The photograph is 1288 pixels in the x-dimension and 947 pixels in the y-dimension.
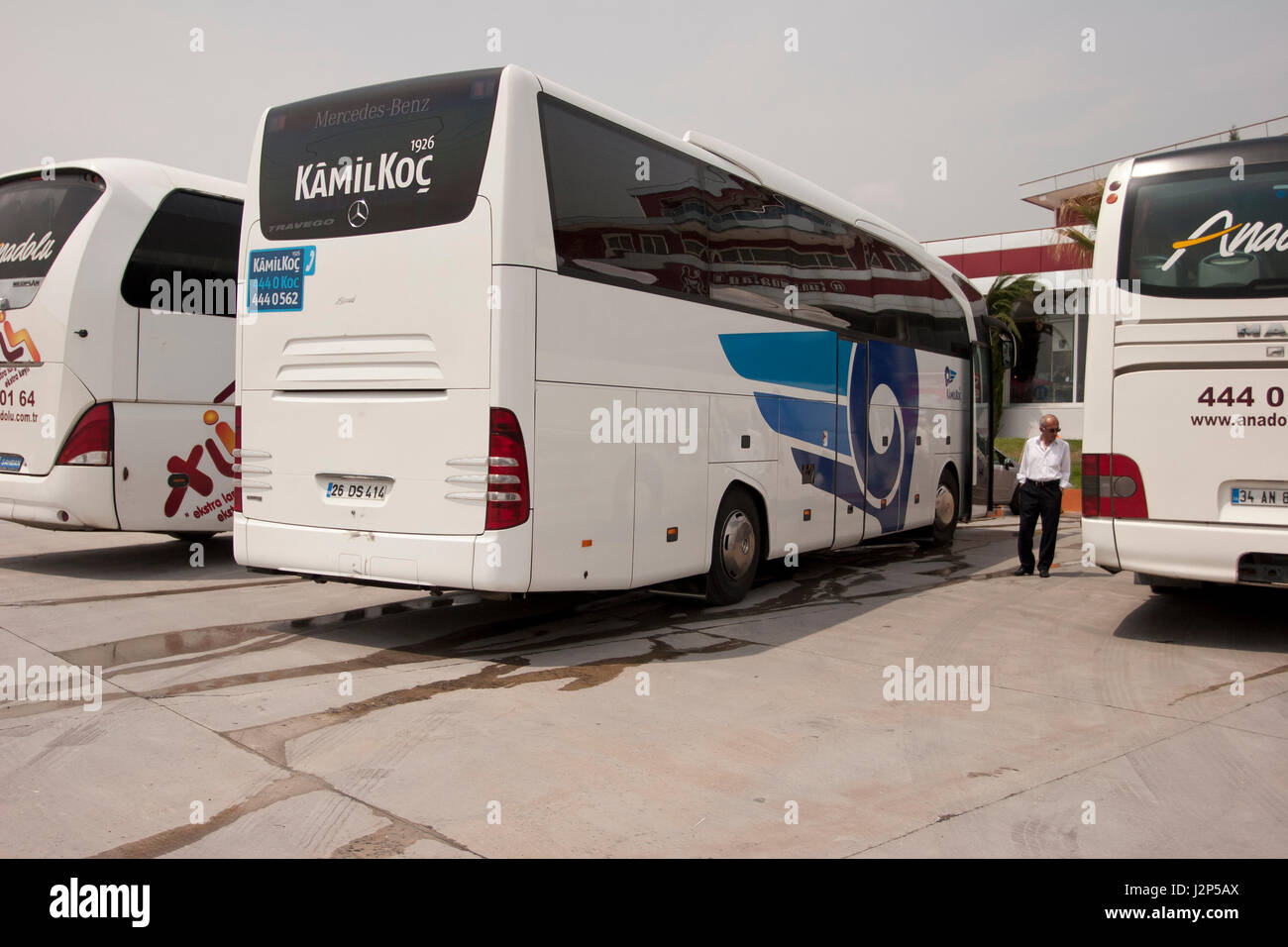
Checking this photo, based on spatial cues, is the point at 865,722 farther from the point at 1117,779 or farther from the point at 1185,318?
the point at 1185,318

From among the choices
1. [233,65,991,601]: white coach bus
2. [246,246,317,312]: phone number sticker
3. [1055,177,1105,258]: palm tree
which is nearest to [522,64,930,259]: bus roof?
[233,65,991,601]: white coach bus

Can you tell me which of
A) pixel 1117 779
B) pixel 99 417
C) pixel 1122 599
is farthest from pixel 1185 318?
pixel 99 417

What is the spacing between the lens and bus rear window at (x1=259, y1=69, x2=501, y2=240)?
6.76 metres

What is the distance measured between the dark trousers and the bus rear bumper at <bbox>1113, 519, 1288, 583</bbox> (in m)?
3.40

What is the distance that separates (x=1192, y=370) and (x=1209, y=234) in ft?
3.41

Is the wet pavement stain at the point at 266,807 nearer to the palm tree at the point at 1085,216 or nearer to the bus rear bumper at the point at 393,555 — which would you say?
the bus rear bumper at the point at 393,555

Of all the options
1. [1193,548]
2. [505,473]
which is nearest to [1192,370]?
[1193,548]

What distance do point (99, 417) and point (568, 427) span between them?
17.7 ft

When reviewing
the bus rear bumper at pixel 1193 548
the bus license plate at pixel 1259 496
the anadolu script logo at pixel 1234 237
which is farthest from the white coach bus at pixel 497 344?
the bus license plate at pixel 1259 496

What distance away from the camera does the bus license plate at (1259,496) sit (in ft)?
25.0

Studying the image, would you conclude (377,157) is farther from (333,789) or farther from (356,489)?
(333,789)

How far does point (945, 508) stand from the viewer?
1428 centimetres

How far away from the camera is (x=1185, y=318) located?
7.93m
